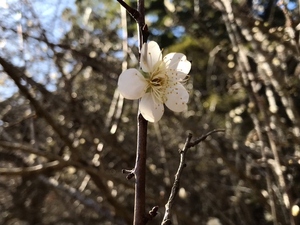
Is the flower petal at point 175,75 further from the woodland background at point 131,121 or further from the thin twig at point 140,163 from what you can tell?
the woodland background at point 131,121

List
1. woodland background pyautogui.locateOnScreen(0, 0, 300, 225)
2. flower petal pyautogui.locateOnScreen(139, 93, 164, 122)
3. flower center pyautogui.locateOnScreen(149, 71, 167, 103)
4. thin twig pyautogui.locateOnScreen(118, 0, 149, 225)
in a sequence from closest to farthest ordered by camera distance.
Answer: thin twig pyautogui.locateOnScreen(118, 0, 149, 225), flower petal pyautogui.locateOnScreen(139, 93, 164, 122), flower center pyautogui.locateOnScreen(149, 71, 167, 103), woodland background pyautogui.locateOnScreen(0, 0, 300, 225)

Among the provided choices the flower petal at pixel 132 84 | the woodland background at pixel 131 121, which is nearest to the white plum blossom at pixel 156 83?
the flower petal at pixel 132 84

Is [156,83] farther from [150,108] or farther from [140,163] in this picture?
[140,163]

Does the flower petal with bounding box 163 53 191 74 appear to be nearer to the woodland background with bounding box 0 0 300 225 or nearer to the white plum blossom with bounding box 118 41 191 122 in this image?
the white plum blossom with bounding box 118 41 191 122

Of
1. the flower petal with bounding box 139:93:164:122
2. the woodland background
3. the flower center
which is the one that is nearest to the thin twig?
the flower petal with bounding box 139:93:164:122

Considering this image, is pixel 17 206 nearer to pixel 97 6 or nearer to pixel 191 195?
pixel 191 195

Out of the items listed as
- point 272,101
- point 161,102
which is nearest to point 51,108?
point 272,101

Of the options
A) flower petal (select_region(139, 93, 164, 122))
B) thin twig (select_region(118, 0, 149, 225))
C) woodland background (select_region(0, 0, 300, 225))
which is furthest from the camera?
woodland background (select_region(0, 0, 300, 225))
